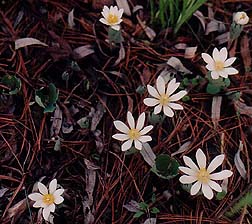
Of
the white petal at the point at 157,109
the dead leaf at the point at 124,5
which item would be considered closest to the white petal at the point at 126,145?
the white petal at the point at 157,109

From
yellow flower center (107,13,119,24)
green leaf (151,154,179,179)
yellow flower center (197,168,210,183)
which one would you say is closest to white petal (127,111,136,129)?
green leaf (151,154,179,179)

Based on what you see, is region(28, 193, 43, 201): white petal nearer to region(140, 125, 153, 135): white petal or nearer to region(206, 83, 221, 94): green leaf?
region(140, 125, 153, 135): white petal

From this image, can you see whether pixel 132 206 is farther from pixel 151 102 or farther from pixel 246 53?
pixel 246 53

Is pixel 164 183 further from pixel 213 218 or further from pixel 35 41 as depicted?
pixel 35 41

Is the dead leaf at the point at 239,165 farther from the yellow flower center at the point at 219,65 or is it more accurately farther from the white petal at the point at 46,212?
the white petal at the point at 46,212

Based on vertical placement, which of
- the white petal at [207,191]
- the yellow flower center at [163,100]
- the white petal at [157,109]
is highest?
the yellow flower center at [163,100]

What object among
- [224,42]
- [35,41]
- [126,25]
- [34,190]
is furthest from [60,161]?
[224,42]
